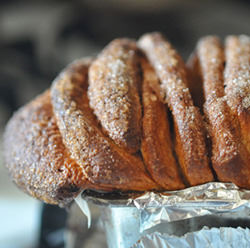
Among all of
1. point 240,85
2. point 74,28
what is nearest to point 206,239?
point 240,85

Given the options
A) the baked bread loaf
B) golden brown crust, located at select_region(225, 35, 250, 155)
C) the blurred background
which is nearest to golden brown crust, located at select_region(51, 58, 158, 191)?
the baked bread loaf

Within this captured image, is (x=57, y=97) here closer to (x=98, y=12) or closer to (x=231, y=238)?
(x=231, y=238)

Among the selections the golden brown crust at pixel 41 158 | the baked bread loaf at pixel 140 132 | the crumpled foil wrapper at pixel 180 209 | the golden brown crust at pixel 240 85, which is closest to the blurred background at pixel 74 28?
the golden brown crust at pixel 41 158

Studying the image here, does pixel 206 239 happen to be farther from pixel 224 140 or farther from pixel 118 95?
pixel 118 95

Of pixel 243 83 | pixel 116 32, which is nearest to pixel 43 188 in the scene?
pixel 243 83

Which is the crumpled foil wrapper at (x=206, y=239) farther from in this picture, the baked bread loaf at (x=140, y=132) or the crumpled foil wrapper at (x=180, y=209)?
the baked bread loaf at (x=140, y=132)

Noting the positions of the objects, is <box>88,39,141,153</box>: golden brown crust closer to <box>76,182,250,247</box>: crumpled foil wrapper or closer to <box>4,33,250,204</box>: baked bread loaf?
<box>4,33,250,204</box>: baked bread loaf

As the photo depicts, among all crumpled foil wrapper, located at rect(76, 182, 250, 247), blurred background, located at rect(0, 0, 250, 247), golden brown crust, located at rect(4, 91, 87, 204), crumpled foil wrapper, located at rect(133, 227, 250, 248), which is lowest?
crumpled foil wrapper, located at rect(133, 227, 250, 248)
